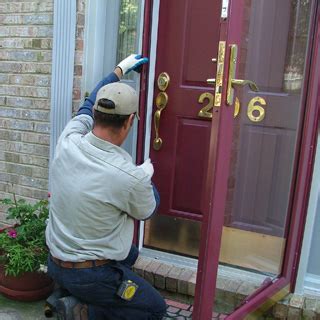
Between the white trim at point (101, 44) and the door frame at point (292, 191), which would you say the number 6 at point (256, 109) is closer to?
the door frame at point (292, 191)

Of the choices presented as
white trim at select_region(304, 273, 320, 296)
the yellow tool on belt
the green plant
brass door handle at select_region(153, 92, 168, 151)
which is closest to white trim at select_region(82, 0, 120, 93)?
brass door handle at select_region(153, 92, 168, 151)

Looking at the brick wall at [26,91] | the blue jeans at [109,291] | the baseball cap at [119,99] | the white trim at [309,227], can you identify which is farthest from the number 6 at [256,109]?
the brick wall at [26,91]

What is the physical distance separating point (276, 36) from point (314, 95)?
0.47 meters

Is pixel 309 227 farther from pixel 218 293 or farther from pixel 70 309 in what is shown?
pixel 70 309

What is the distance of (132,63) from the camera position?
2.91 metres

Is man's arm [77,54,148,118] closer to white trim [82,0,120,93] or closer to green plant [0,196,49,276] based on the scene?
white trim [82,0,120,93]

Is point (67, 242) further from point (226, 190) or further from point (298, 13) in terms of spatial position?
point (298, 13)

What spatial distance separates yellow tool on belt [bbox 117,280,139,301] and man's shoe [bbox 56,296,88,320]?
0.24m

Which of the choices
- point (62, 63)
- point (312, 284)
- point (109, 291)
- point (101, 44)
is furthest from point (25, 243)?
point (312, 284)

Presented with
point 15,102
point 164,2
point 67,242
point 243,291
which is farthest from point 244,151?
point 15,102

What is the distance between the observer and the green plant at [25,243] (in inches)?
112

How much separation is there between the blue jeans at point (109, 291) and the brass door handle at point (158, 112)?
1.05 metres

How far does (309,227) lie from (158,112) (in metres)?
1.28

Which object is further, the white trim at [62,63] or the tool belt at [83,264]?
the white trim at [62,63]
